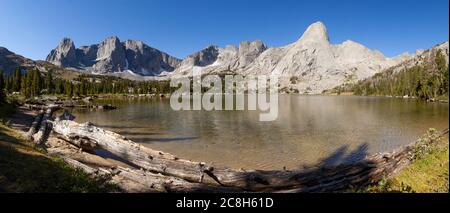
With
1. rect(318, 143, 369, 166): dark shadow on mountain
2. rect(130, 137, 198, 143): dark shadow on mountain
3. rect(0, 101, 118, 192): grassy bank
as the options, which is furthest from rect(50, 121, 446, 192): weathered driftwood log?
rect(130, 137, 198, 143): dark shadow on mountain

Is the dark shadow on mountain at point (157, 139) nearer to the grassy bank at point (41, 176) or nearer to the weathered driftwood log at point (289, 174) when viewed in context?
the grassy bank at point (41, 176)

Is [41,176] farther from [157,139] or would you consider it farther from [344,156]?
→ [344,156]

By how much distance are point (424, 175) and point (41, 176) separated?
1919cm

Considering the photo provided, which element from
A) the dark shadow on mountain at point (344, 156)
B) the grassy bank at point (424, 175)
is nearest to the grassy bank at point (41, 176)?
the grassy bank at point (424, 175)

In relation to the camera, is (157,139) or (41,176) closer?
(41,176)

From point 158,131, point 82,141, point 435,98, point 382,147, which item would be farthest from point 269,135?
point 435,98

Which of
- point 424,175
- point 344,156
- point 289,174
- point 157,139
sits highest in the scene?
point 424,175

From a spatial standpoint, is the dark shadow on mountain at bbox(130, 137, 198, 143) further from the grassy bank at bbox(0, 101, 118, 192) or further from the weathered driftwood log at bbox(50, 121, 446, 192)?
the weathered driftwood log at bbox(50, 121, 446, 192)

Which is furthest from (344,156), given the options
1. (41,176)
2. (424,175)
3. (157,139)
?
(41,176)

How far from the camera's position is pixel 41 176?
48.3 ft

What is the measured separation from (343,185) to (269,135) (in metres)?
26.9

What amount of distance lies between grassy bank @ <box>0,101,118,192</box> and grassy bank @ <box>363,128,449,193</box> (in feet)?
43.1
